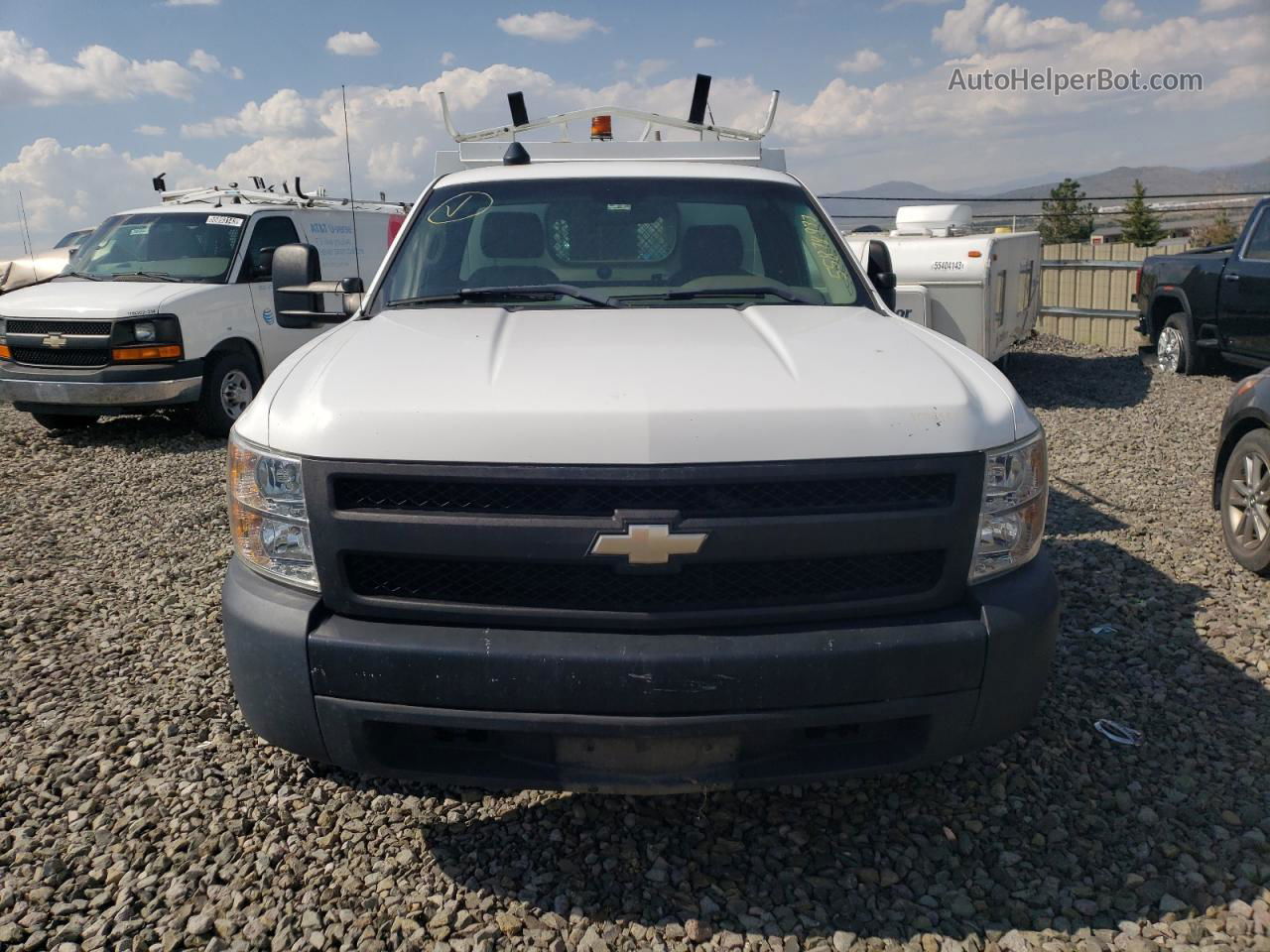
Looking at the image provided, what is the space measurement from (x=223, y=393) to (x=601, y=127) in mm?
4995

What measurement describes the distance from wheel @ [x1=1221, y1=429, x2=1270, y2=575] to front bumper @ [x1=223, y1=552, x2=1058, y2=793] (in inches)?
125

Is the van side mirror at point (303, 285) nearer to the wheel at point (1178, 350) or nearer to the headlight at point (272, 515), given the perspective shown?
the headlight at point (272, 515)

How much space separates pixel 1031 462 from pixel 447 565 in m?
1.55

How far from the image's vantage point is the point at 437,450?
2.43 meters

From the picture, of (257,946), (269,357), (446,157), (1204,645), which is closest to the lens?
(257,946)

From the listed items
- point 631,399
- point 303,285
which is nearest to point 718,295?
point 631,399

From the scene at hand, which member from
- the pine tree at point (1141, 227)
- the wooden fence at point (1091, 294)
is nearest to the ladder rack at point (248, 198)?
the wooden fence at point (1091, 294)

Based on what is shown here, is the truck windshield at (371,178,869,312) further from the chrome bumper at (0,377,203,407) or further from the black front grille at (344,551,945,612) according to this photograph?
the chrome bumper at (0,377,203,407)

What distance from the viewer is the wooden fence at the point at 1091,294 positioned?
600 inches

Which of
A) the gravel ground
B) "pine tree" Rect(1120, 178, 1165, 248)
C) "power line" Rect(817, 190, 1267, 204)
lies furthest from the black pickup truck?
"pine tree" Rect(1120, 178, 1165, 248)

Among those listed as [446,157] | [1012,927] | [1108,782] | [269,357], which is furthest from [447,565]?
[269,357]

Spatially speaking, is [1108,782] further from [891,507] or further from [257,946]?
[257,946]

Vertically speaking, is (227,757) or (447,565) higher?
(447,565)

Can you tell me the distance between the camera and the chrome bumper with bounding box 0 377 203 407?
341 inches
